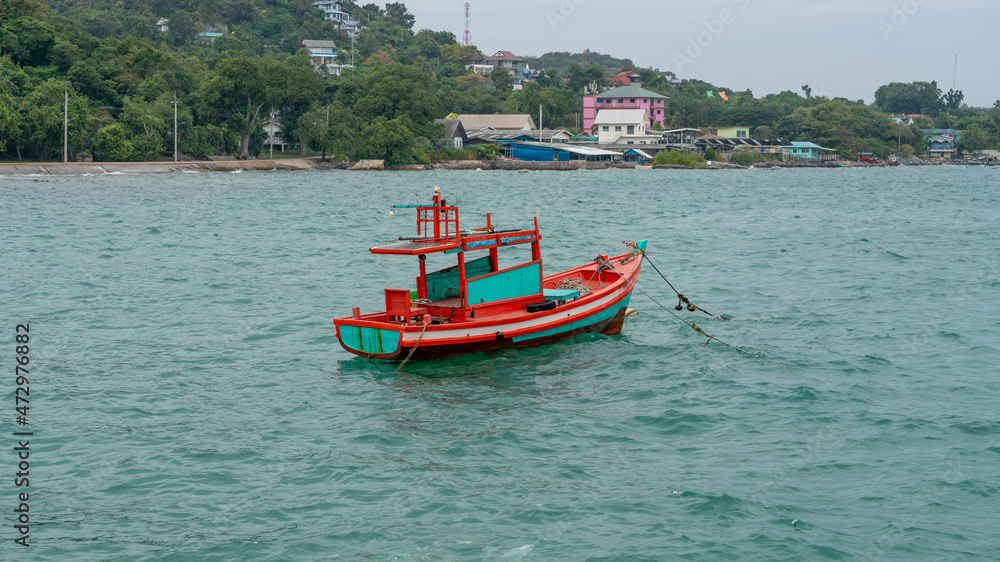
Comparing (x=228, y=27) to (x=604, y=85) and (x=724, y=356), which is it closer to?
(x=604, y=85)

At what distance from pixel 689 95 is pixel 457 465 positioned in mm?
155793

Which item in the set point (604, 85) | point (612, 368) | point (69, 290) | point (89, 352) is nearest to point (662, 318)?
point (612, 368)

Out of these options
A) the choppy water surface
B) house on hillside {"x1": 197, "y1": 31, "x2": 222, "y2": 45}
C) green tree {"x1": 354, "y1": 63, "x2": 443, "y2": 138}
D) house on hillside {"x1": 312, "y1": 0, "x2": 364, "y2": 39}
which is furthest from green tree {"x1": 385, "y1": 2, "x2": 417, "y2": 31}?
the choppy water surface

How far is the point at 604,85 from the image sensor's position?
5935 inches

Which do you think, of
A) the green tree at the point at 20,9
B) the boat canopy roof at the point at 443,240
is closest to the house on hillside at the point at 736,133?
the green tree at the point at 20,9

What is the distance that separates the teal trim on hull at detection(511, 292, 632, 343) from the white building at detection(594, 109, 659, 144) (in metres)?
105

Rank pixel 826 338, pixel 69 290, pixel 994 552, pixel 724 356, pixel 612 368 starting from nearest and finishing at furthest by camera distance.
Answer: pixel 994 552 < pixel 612 368 < pixel 724 356 < pixel 826 338 < pixel 69 290

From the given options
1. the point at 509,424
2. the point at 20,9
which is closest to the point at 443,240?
the point at 509,424

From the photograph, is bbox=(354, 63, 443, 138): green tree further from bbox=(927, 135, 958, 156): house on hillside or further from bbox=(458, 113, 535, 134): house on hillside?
bbox=(927, 135, 958, 156): house on hillside

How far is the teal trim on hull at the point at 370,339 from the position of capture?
47.1ft

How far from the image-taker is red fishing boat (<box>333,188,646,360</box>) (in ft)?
47.3

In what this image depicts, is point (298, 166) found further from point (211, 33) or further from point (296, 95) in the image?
point (211, 33)

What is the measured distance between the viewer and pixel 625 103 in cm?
13100

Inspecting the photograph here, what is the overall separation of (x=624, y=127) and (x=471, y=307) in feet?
359
